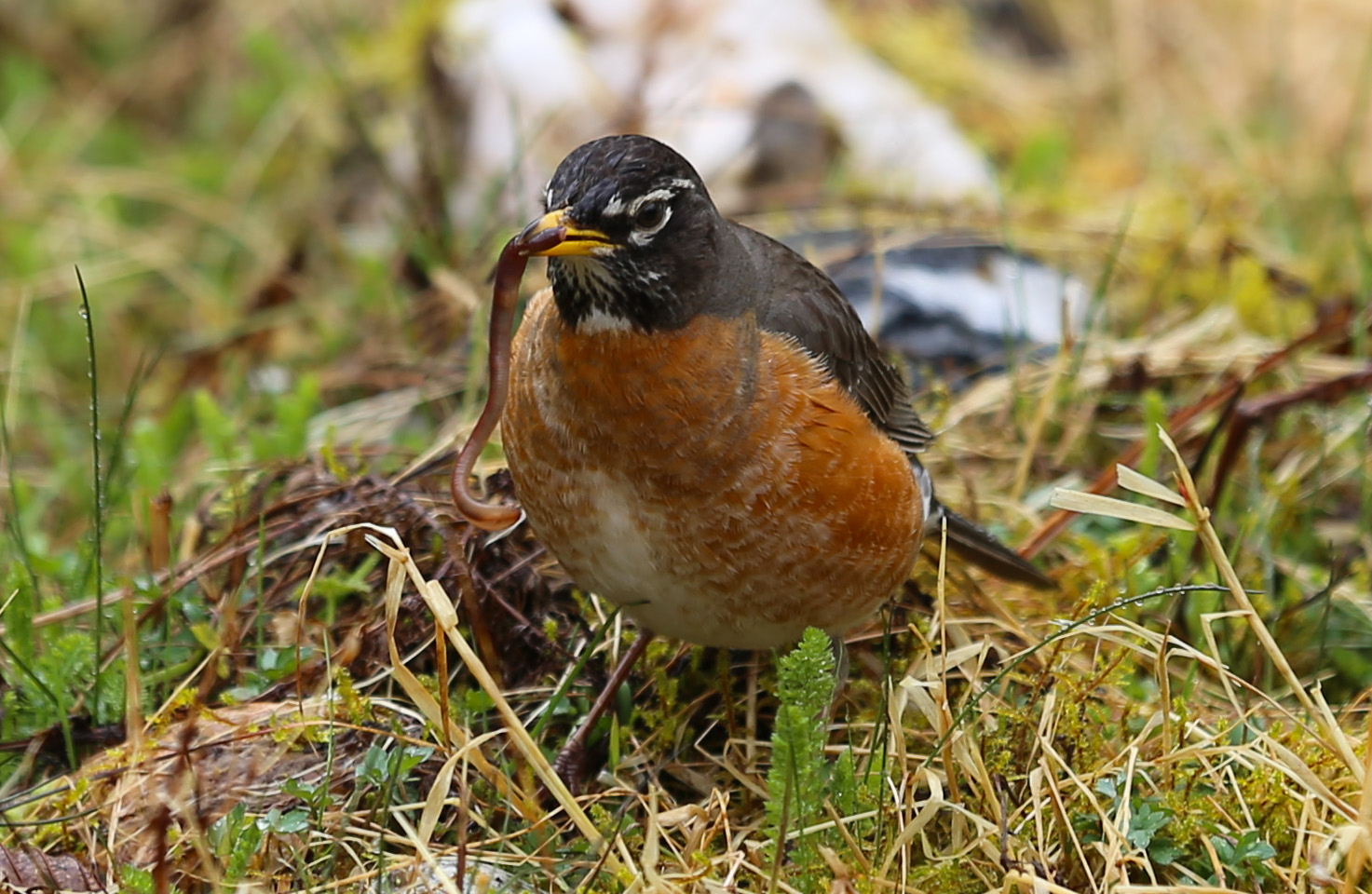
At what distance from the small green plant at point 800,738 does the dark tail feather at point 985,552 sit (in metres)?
1.19

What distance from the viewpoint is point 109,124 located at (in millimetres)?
8641

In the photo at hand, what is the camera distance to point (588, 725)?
3.70 meters

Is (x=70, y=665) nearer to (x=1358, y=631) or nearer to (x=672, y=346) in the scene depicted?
(x=672, y=346)

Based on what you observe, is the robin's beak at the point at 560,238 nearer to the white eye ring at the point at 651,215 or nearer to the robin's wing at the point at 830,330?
the white eye ring at the point at 651,215

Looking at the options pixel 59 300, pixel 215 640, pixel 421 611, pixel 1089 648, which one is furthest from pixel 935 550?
pixel 59 300

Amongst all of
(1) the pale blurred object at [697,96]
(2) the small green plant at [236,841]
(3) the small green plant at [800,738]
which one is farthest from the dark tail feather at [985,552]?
(1) the pale blurred object at [697,96]

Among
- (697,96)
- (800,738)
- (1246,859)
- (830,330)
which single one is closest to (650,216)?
(830,330)

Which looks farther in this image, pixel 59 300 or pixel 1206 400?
pixel 59 300

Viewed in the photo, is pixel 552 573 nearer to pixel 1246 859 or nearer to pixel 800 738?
pixel 800 738

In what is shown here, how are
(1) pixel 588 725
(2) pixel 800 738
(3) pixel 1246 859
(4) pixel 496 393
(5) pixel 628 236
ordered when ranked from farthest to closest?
(1) pixel 588 725, (4) pixel 496 393, (5) pixel 628 236, (3) pixel 1246 859, (2) pixel 800 738

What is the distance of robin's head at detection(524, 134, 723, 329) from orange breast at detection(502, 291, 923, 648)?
0.06m

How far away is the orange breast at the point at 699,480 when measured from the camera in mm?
3381

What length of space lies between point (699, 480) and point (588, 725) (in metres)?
0.76

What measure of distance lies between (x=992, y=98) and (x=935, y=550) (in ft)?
15.5
